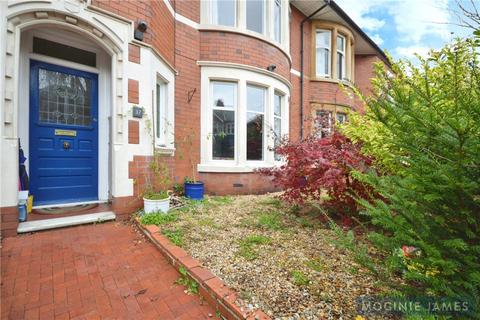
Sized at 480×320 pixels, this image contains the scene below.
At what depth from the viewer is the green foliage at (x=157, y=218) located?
3762 millimetres

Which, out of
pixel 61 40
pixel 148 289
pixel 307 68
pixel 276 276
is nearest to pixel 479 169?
pixel 276 276

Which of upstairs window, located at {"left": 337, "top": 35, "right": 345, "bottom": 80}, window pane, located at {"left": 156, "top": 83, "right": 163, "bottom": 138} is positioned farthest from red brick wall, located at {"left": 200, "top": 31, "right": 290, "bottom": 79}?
upstairs window, located at {"left": 337, "top": 35, "right": 345, "bottom": 80}

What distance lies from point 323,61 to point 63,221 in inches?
403

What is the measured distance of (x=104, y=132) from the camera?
15.6 ft

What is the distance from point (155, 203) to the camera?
4.14m

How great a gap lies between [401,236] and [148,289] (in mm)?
2163

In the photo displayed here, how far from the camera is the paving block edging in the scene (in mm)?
1827

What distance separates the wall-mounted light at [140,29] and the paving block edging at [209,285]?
11.5ft

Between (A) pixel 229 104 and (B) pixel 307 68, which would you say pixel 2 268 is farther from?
(B) pixel 307 68

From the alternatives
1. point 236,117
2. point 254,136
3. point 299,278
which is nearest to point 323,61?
point 254,136

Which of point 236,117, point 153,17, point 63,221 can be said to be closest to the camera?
point 63,221

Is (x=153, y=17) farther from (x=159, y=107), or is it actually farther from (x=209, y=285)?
(x=209, y=285)

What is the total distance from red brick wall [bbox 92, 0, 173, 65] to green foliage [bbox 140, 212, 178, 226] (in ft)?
10.3

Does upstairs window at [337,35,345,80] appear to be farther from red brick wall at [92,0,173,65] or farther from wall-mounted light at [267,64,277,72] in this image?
red brick wall at [92,0,173,65]
